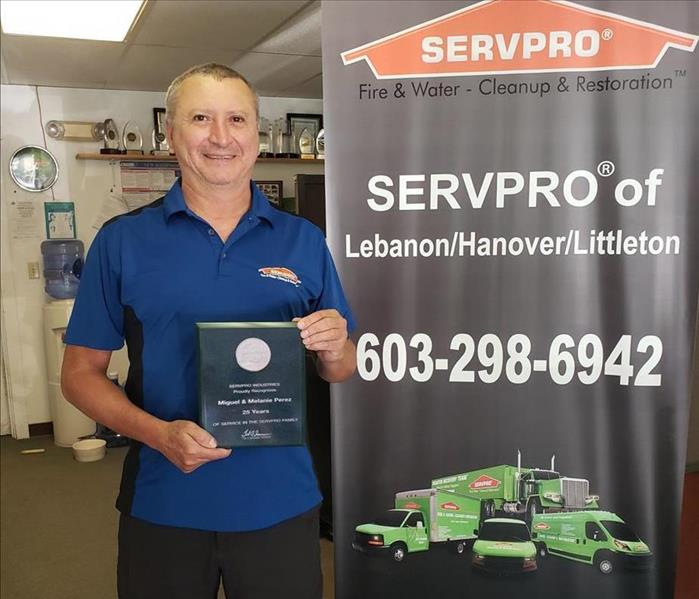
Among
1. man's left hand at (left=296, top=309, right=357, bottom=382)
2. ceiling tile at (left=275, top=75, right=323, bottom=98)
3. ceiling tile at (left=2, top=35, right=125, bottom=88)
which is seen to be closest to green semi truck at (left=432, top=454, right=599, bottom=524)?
man's left hand at (left=296, top=309, right=357, bottom=382)

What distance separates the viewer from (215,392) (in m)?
1.09

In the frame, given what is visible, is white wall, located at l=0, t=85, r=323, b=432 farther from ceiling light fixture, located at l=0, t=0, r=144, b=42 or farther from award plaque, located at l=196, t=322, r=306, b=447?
award plaque, located at l=196, t=322, r=306, b=447

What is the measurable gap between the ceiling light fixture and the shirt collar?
72.2 inches

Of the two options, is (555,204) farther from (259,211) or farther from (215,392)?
(215,392)

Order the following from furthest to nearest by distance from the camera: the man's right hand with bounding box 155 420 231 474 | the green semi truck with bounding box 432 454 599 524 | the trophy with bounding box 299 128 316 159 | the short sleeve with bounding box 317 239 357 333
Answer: the trophy with bounding box 299 128 316 159
the green semi truck with bounding box 432 454 599 524
the short sleeve with bounding box 317 239 357 333
the man's right hand with bounding box 155 420 231 474

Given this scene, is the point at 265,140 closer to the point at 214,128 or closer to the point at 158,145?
the point at 158,145

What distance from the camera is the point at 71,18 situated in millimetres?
2846

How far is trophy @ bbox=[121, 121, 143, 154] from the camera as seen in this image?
14.3 ft

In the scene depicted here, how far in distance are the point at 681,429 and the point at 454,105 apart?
3.19ft

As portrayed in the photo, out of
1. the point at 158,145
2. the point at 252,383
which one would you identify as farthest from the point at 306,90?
the point at 252,383

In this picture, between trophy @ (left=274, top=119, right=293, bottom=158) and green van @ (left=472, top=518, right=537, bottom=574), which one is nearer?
green van @ (left=472, top=518, right=537, bottom=574)

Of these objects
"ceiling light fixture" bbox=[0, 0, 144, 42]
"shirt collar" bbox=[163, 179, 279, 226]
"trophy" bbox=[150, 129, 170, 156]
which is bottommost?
"shirt collar" bbox=[163, 179, 279, 226]

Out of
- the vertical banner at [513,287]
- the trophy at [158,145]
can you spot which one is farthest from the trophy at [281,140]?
the vertical banner at [513,287]

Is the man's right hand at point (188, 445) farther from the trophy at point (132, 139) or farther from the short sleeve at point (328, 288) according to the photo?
the trophy at point (132, 139)
